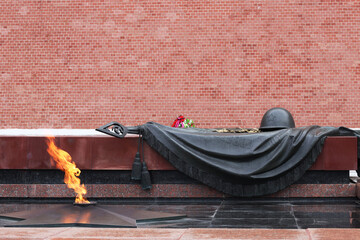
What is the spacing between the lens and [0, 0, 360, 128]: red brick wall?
321 inches

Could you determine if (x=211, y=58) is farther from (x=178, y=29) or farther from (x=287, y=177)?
(x=287, y=177)

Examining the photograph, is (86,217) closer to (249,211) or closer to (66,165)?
(249,211)

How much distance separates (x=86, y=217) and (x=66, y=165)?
71.2 inches

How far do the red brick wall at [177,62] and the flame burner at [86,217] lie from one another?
4463 mm

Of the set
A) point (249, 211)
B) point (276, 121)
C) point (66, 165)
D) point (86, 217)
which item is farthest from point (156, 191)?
point (86, 217)

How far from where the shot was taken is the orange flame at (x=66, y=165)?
5160mm

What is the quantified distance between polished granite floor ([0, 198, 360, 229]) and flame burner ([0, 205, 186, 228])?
86 mm

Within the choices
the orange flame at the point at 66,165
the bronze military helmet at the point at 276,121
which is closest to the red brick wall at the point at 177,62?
the bronze military helmet at the point at 276,121

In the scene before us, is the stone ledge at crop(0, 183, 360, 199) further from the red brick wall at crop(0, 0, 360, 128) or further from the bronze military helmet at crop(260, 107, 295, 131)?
the red brick wall at crop(0, 0, 360, 128)

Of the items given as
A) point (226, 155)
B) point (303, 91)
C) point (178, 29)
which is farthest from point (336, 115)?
point (226, 155)

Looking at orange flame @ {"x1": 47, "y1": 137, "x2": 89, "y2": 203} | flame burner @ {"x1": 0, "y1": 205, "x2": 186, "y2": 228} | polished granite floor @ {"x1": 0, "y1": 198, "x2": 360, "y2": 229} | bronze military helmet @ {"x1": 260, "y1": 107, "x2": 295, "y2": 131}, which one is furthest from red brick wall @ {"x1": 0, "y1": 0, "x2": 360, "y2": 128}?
flame burner @ {"x1": 0, "y1": 205, "x2": 186, "y2": 228}

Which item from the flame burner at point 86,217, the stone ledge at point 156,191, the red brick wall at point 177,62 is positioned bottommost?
the stone ledge at point 156,191

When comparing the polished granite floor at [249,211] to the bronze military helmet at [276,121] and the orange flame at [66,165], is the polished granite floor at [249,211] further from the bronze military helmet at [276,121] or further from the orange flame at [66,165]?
the bronze military helmet at [276,121]

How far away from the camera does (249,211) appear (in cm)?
426
